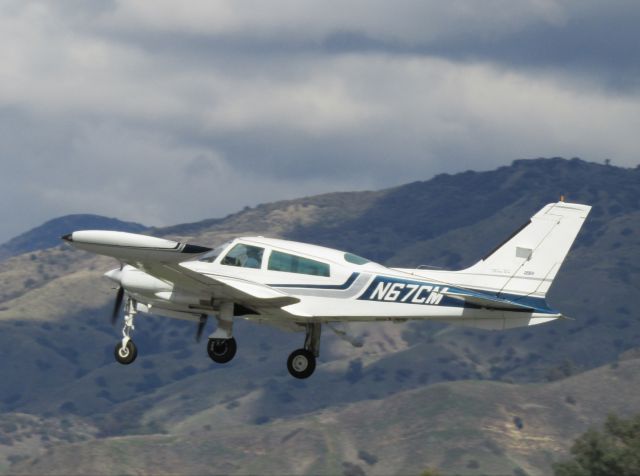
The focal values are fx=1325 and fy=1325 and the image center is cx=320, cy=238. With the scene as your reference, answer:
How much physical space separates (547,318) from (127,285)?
12.8 metres

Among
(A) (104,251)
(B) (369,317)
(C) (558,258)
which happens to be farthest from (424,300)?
(A) (104,251)

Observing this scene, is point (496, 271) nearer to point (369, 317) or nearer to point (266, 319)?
point (369, 317)

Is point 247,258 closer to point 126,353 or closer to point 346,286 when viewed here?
point 346,286

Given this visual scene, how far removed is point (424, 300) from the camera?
40.1m

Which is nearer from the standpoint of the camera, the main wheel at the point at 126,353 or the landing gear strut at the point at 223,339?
the landing gear strut at the point at 223,339

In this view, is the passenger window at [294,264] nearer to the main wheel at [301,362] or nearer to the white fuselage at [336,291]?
the white fuselage at [336,291]

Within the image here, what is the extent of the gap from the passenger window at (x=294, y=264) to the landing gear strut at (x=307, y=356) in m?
2.04

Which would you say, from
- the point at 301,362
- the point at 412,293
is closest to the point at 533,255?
the point at 412,293

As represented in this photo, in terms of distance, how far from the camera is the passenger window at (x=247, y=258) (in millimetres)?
40656

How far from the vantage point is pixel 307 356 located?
41844 mm

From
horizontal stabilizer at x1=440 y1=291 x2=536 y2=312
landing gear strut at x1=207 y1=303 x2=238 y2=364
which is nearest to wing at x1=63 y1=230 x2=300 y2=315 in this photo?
landing gear strut at x1=207 y1=303 x2=238 y2=364

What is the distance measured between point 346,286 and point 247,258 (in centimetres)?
318

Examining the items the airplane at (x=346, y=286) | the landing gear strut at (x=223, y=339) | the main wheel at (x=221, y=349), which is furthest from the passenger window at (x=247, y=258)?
the main wheel at (x=221, y=349)

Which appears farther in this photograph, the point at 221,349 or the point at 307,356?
the point at 307,356
